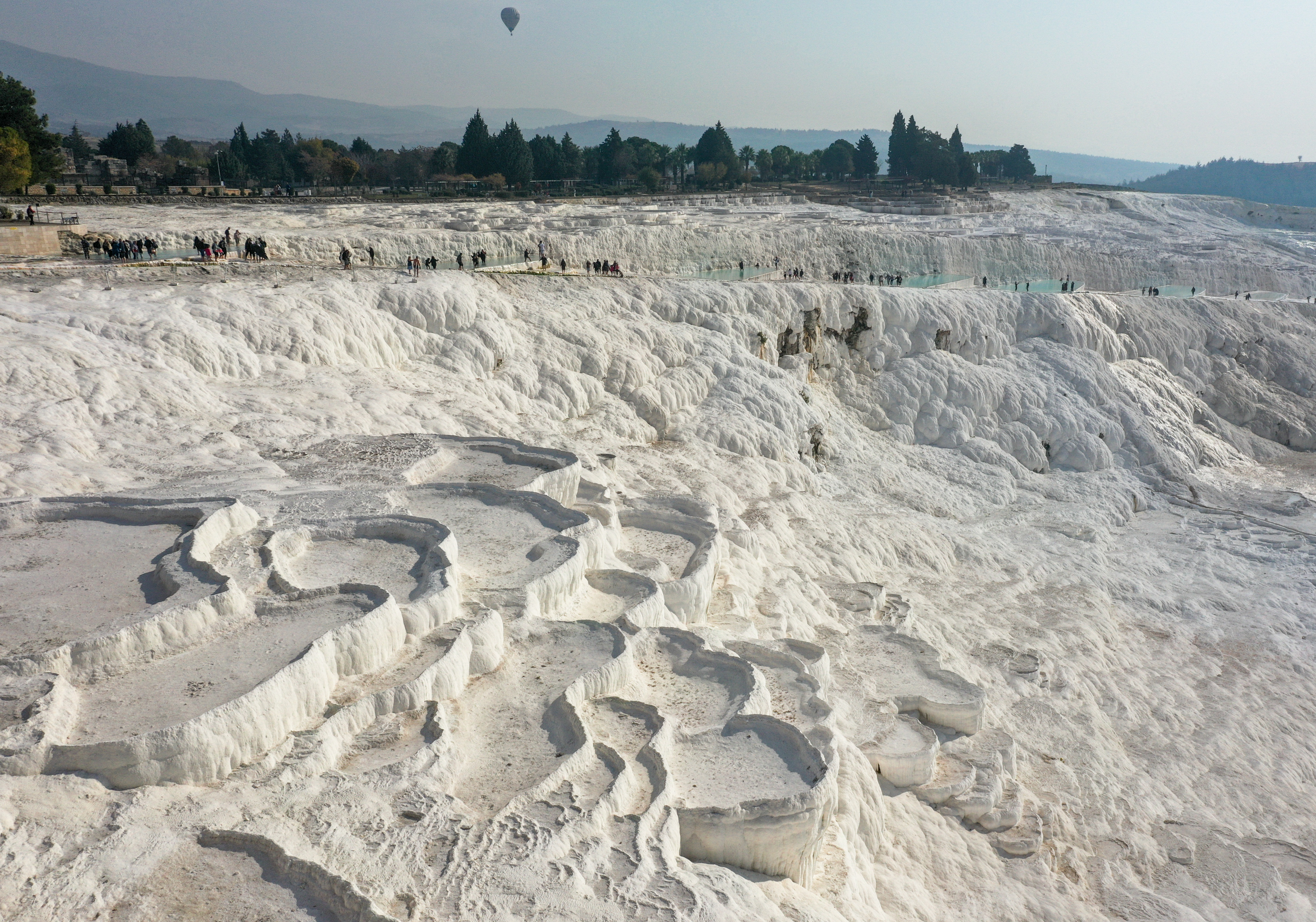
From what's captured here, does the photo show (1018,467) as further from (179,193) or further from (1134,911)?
(179,193)

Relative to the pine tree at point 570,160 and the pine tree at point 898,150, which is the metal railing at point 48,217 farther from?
the pine tree at point 898,150

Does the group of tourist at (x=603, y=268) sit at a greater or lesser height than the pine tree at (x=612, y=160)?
lesser

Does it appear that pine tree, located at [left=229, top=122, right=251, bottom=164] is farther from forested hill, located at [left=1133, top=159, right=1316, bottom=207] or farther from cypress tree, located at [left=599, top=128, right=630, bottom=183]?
forested hill, located at [left=1133, top=159, right=1316, bottom=207]

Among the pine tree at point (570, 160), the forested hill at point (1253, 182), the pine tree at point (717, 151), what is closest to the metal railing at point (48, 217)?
the pine tree at point (570, 160)

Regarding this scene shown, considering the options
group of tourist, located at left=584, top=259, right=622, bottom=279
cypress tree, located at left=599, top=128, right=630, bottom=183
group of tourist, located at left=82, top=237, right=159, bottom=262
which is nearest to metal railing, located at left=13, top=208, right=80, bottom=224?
group of tourist, located at left=82, top=237, right=159, bottom=262

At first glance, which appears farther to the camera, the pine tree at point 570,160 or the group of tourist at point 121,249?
the pine tree at point 570,160

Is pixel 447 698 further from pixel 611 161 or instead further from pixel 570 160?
pixel 611 161

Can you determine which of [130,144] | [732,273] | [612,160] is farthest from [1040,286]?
[130,144]
